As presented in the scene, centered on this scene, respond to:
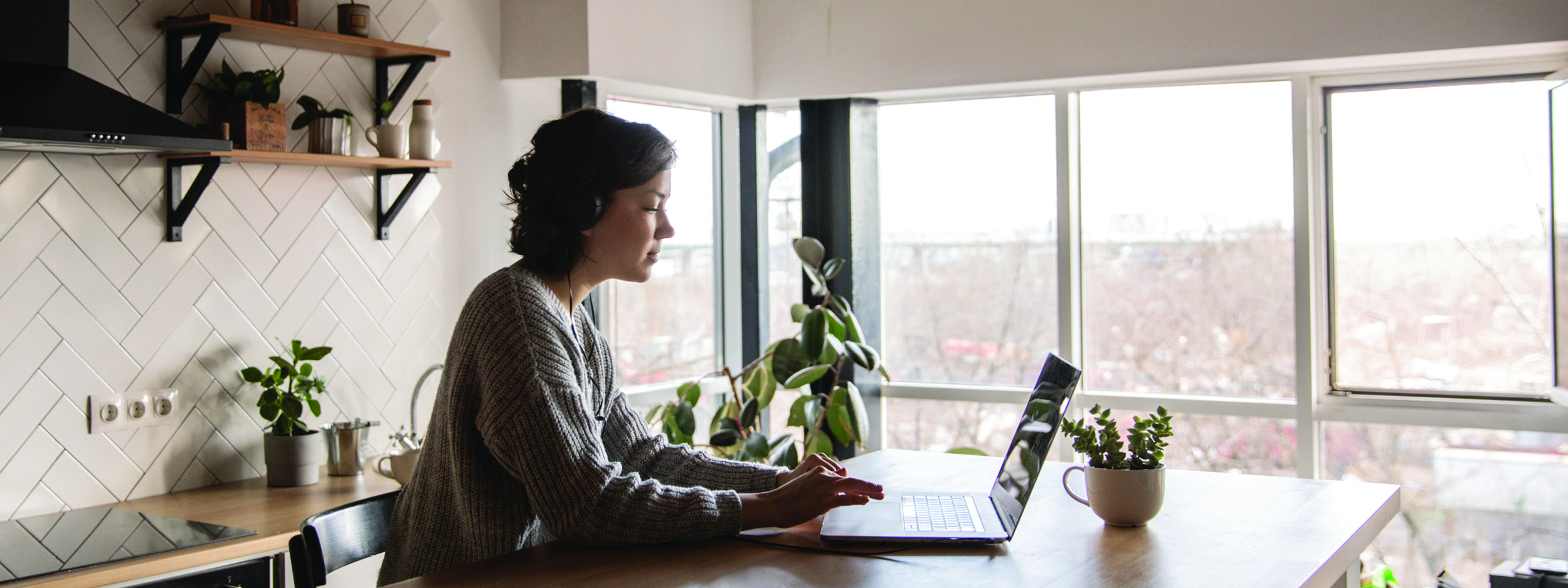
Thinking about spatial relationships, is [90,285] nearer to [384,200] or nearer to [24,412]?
[24,412]

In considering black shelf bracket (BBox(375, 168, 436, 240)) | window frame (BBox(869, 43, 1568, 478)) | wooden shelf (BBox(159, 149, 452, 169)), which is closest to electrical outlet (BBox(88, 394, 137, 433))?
wooden shelf (BBox(159, 149, 452, 169))

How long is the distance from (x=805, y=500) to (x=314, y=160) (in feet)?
5.57

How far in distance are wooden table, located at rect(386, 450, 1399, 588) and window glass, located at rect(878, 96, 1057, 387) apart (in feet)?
6.18

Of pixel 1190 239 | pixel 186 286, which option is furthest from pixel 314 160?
pixel 1190 239

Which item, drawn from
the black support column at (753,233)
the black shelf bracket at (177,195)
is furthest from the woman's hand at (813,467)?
the black support column at (753,233)

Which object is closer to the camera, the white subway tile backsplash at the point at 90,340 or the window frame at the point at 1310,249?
the white subway tile backsplash at the point at 90,340

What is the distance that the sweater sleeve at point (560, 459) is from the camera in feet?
4.69

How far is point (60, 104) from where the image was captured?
2.04m

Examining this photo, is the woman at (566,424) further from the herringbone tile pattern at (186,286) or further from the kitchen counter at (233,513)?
the herringbone tile pattern at (186,286)

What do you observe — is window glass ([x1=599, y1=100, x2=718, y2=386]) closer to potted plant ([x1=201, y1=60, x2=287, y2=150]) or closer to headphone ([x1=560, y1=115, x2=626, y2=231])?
potted plant ([x1=201, y1=60, x2=287, y2=150])

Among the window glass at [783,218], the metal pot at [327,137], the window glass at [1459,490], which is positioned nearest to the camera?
the metal pot at [327,137]

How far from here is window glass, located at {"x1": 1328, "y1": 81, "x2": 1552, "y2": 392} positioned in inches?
120

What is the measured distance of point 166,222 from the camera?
2.51 metres

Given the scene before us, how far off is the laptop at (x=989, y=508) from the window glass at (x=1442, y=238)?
2.00 m
